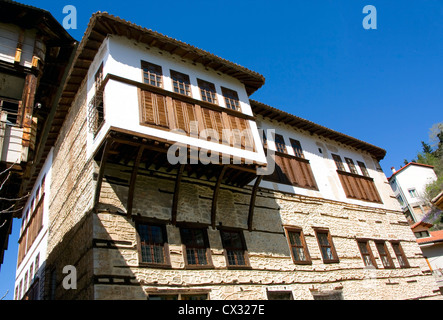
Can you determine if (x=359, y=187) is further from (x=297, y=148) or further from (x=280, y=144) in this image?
(x=280, y=144)

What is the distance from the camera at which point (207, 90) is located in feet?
36.2

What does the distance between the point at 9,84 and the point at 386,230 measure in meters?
15.8

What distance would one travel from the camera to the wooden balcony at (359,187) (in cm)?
1572

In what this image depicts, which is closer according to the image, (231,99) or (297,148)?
(231,99)

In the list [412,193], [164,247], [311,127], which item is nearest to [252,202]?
[164,247]

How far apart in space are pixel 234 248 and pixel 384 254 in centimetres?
829

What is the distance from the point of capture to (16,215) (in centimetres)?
1619

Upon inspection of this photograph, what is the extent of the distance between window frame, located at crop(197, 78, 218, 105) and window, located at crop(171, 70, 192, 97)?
44 cm

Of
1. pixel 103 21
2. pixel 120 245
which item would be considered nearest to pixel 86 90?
pixel 103 21

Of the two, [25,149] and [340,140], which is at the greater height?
[340,140]

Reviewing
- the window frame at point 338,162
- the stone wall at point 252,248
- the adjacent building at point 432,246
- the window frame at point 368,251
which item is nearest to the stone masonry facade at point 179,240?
the stone wall at point 252,248

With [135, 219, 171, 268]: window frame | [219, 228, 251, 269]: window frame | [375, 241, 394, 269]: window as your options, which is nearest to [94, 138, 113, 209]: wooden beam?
[135, 219, 171, 268]: window frame
